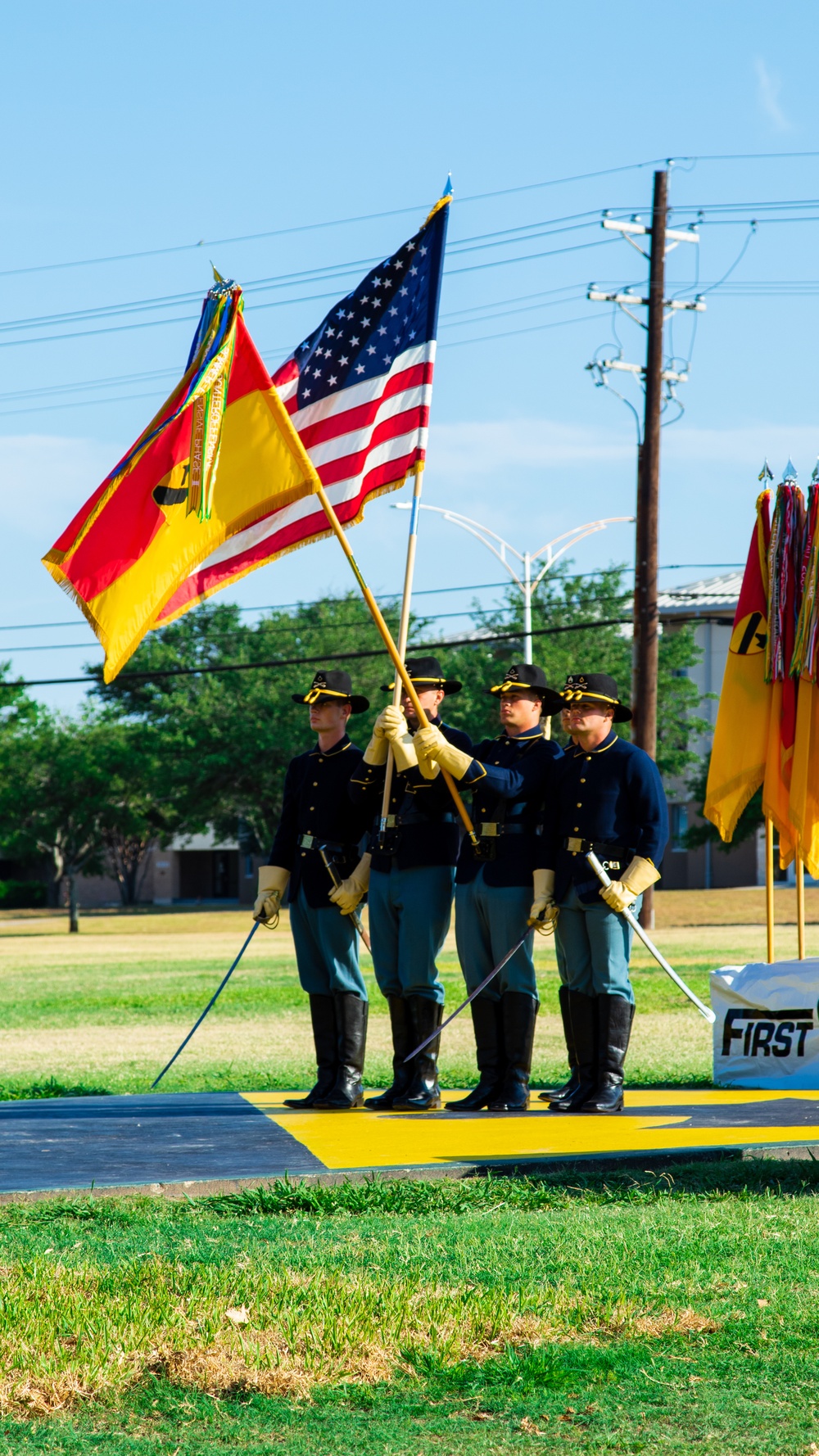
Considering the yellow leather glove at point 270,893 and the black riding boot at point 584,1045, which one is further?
the yellow leather glove at point 270,893

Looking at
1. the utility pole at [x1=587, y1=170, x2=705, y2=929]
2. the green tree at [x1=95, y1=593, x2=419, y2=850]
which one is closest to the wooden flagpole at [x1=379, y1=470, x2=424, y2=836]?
the utility pole at [x1=587, y1=170, x2=705, y2=929]

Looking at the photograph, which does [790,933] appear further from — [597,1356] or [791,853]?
[597,1356]

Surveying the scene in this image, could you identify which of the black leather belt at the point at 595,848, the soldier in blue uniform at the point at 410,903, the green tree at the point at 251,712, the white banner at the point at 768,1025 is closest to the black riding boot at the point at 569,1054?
the soldier in blue uniform at the point at 410,903

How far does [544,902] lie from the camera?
7.68 m

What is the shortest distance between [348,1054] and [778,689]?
3.11 metres

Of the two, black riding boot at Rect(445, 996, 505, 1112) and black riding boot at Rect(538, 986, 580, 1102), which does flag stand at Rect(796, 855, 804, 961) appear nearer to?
black riding boot at Rect(538, 986, 580, 1102)

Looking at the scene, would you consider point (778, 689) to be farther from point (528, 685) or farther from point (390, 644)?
point (390, 644)

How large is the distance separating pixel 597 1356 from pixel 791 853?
4.99 metres

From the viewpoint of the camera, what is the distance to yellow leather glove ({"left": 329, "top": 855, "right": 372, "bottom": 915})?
Result: 8.03 metres

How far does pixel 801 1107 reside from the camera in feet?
25.8

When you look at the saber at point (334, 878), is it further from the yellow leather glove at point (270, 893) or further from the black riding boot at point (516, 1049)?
the black riding boot at point (516, 1049)

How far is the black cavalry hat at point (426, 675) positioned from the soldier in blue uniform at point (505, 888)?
1.21ft

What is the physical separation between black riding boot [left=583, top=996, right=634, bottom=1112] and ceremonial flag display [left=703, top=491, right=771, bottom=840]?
5.23 ft

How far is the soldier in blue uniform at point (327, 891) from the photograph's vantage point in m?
8.15
